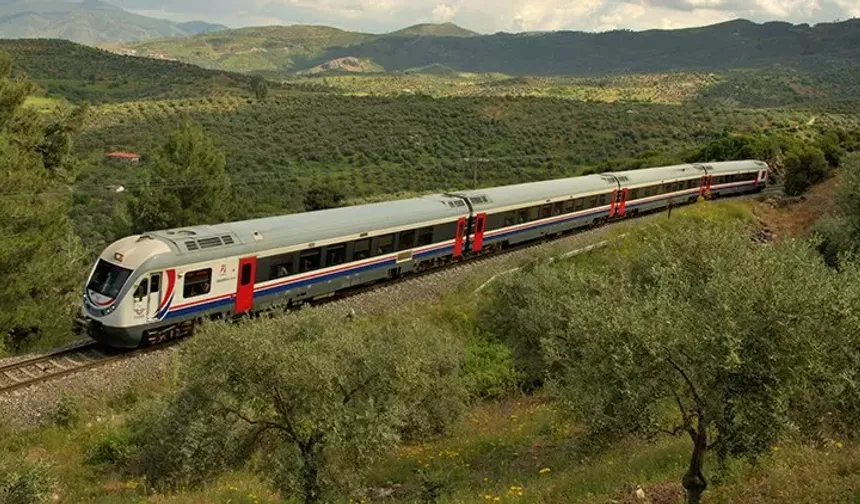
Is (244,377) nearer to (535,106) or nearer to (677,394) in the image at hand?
(677,394)

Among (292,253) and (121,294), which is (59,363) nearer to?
(121,294)

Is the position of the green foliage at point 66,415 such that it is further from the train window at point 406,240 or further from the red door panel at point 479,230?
the red door panel at point 479,230

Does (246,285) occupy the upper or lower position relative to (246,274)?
lower

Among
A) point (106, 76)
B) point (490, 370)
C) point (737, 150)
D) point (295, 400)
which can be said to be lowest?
point (490, 370)

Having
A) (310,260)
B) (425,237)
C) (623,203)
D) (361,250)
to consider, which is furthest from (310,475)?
(623,203)

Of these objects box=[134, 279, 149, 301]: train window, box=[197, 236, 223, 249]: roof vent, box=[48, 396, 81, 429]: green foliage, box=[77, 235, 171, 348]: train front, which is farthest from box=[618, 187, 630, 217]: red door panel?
box=[48, 396, 81, 429]: green foliage

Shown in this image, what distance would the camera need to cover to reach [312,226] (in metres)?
23.2

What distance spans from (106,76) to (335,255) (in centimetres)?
14048

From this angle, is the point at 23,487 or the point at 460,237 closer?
the point at 23,487

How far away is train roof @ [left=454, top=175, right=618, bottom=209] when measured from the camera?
1211 inches

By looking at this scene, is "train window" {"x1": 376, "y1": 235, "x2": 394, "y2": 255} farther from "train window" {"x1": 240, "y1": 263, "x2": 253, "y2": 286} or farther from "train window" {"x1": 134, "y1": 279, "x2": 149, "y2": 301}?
"train window" {"x1": 134, "y1": 279, "x2": 149, "y2": 301}

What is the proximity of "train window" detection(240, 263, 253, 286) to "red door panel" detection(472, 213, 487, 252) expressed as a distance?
38.4 ft

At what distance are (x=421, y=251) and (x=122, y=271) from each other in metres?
11.8

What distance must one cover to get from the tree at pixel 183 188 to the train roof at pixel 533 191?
1341 cm
